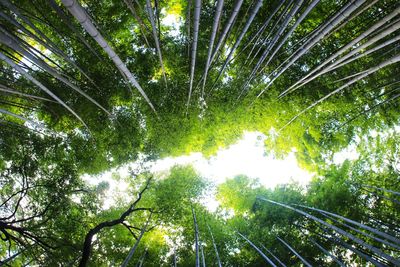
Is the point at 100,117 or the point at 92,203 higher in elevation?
the point at 100,117

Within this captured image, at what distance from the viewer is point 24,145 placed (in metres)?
6.36

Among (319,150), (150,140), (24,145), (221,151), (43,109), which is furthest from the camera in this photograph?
(221,151)

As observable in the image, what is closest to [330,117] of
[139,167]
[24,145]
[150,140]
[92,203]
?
[150,140]

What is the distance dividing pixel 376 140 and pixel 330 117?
133cm

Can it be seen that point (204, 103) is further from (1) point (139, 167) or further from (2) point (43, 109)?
(2) point (43, 109)

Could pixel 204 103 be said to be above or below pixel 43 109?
below

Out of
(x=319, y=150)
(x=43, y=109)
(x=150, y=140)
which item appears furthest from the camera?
(x=150, y=140)

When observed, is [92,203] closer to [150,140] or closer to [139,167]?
[139,167]

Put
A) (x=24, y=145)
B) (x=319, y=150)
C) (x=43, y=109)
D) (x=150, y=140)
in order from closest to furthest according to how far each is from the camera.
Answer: (x=43, y=109) < (x=24, y=145) < (x=319, y=150) < (x=150, y=140)

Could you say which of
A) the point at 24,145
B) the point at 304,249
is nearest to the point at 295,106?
the point at 304,249

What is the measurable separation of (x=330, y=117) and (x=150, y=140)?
183 inches

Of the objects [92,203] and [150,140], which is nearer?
[92,203]

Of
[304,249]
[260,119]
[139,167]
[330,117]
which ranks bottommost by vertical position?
[304,249]

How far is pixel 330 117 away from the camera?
21.4ft
